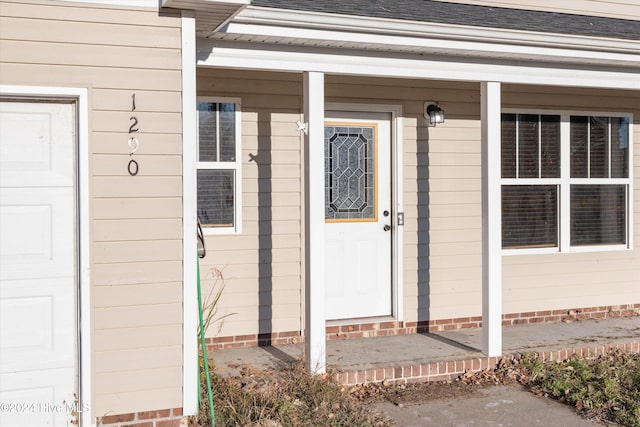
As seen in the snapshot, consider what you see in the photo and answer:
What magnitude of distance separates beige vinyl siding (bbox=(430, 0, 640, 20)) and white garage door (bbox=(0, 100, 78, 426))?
4346mm

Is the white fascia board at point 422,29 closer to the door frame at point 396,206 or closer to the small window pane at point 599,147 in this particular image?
the door frame at point 396,206

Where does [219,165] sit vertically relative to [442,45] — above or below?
below

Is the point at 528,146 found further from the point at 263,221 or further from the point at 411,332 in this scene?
the point at 263,221

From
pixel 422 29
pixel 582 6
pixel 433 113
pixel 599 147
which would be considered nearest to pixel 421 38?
pixel 422 29

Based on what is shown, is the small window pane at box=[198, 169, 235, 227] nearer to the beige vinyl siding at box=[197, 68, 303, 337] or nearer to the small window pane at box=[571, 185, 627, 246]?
the beige vinyl siding at box=[197, 68, 303, 337]

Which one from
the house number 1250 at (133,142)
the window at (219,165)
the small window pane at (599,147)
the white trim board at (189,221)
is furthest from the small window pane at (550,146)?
the house number 1250 at (133,142)

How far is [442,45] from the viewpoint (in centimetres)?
579

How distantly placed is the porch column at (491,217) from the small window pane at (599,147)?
2197 mm

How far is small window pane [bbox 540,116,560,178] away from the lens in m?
7.65

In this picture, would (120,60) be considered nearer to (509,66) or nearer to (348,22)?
(348,22)

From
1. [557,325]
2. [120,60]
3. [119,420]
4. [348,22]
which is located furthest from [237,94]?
[557,325]

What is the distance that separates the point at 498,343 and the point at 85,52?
3977mm

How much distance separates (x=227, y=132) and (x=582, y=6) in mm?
4083

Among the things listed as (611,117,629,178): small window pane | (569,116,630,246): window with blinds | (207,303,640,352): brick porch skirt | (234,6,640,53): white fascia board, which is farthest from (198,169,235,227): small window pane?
(611,117,629,178): small window pane
